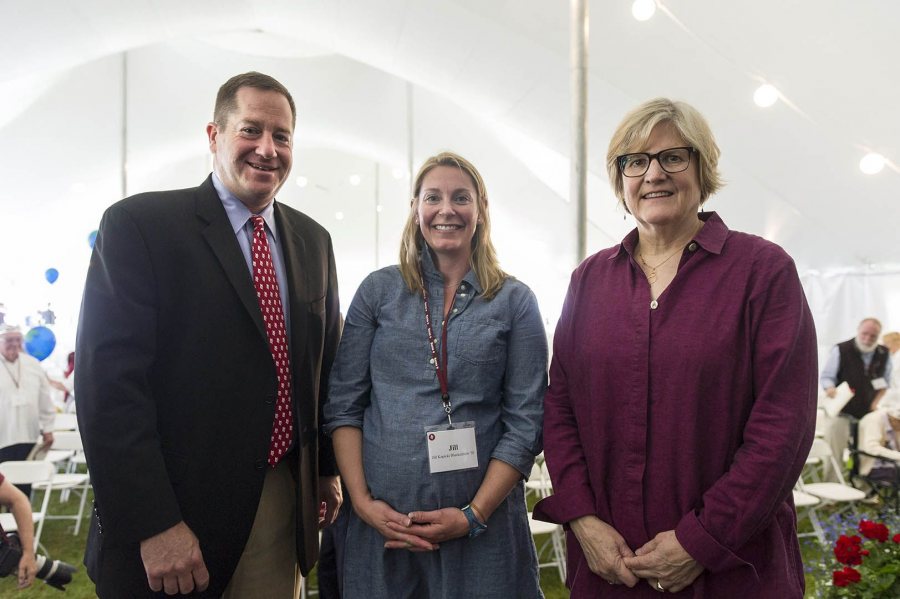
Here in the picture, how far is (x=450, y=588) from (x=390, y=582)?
0.15 m

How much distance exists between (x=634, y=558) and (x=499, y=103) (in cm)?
642

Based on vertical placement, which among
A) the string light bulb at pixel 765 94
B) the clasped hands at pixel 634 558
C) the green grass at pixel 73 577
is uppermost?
the string light bulb at pixel 765 94

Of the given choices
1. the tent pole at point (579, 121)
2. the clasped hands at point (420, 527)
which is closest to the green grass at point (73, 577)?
the tent pole at point (579, 121)

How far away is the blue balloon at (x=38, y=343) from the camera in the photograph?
7.33 m

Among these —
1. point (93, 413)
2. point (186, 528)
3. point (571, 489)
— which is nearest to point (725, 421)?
point (571, 489)


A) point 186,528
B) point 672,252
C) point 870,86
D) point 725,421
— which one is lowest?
point 186,528

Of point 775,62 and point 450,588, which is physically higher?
point 775,62

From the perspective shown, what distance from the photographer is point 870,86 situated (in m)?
5.12

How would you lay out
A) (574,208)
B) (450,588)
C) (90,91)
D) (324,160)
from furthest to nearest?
(324,160), (90,91), (574,208), (450,588)

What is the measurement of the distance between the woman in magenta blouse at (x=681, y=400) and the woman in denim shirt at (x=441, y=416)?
5.5 inches

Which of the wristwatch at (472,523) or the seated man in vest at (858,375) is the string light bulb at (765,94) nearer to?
the seated man in vest at (858,375)

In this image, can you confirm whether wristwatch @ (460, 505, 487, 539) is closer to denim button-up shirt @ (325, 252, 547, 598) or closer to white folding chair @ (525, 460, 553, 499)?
denim button-up shirt @ (325, 252, 547, 598)

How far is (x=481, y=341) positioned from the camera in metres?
1.64

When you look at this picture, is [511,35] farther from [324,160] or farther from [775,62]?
[324,160]
